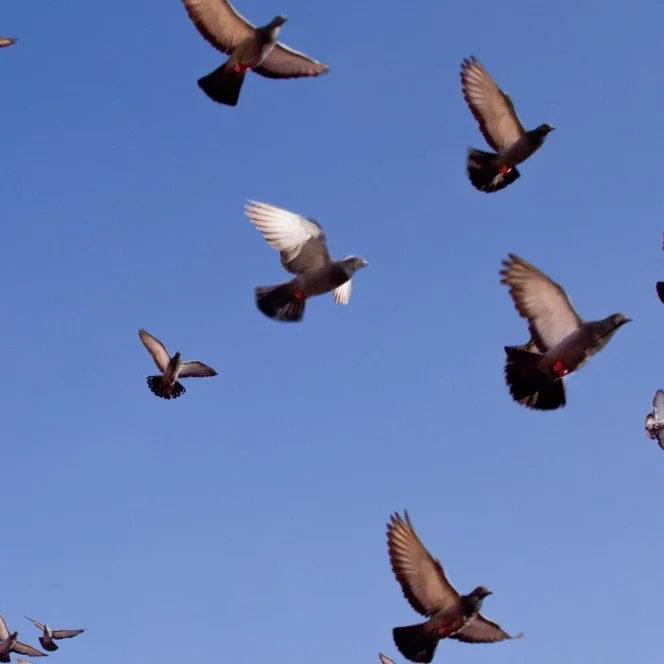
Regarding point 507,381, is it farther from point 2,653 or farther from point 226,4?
point 2,653

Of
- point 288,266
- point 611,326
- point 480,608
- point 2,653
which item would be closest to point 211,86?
point 288,266

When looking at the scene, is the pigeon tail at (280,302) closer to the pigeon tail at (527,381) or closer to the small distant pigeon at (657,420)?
the pigeon tail at (527,381)

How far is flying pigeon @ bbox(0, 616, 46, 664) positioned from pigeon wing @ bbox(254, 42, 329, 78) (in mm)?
17276

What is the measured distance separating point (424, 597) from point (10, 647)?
57.1ft

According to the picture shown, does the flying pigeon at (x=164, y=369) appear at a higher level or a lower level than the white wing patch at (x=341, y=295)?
higher

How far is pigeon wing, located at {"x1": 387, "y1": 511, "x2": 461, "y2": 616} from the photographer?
1412 centimetres

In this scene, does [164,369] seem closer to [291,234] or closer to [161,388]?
[161,388]

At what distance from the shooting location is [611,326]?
14.0m

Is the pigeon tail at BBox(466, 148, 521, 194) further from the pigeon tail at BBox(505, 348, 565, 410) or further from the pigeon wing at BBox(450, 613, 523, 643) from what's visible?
the pigeon wing at BBox(450, 613, 523, 643)

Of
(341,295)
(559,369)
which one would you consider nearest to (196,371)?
(341,295)

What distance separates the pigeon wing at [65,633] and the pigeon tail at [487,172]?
62.1ft

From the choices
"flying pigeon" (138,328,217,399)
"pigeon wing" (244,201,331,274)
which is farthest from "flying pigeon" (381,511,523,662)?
"flying pigeon" (138,328,217,399)

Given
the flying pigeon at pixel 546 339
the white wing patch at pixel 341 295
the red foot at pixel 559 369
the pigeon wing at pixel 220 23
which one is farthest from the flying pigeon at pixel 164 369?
the red foot at pixel 559 369

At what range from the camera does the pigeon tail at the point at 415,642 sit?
47.2ft
